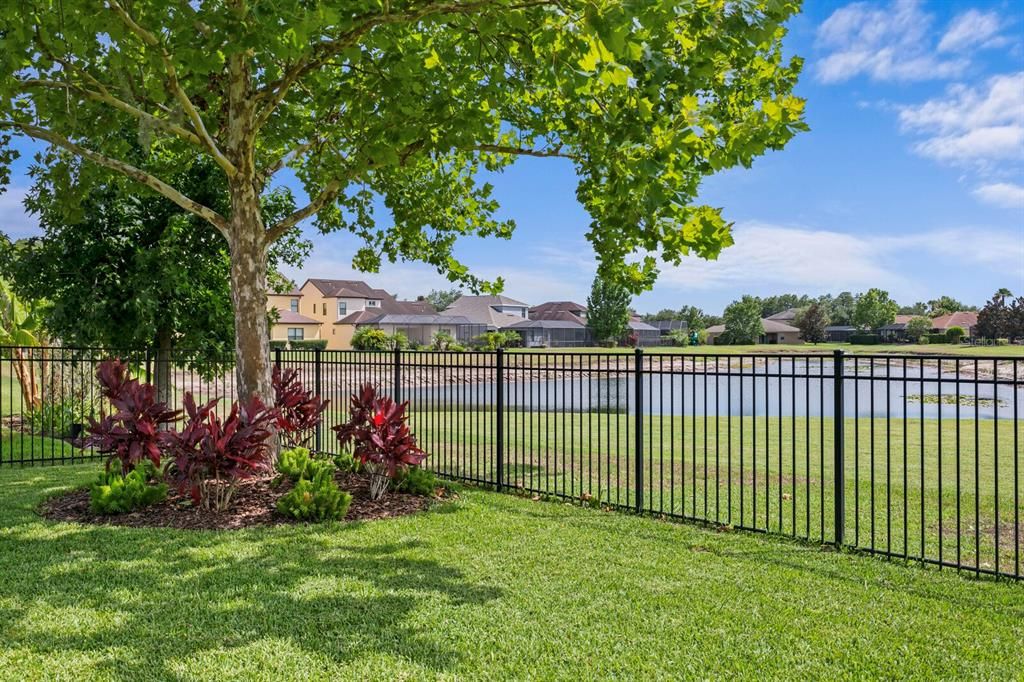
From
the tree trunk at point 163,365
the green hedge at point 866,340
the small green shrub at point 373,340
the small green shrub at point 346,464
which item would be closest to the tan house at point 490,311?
the small green shrub at point 373,340

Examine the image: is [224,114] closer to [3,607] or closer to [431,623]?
[3,607]

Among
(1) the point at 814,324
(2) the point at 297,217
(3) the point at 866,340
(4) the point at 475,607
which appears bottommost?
(4) the point at 475,607

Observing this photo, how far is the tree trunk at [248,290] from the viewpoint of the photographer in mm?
8281

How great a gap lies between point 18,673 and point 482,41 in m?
6.07

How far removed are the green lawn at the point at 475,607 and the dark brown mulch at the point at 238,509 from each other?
38cm

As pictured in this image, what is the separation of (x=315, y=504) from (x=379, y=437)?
38.2 inches

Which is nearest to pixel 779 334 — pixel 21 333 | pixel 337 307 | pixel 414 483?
pixel 337 307

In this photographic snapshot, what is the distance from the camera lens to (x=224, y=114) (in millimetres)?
9203

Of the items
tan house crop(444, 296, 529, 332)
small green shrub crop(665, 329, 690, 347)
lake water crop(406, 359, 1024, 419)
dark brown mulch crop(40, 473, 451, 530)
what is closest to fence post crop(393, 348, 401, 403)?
lake water crop(406, 359, 1024, 419)

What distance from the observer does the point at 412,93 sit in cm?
779

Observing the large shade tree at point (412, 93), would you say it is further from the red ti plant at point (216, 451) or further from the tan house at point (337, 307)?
the tan house at point (337, 307)

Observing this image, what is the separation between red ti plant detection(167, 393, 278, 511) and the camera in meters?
6.66

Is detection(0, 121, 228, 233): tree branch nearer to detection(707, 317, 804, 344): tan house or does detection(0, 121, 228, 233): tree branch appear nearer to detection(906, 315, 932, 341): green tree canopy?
detection(906, 315, 932, 341): green tree canopy

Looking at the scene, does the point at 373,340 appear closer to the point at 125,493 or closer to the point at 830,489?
the point at 125,493
